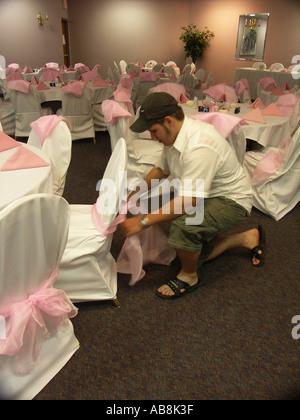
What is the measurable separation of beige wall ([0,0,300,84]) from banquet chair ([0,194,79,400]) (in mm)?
8524

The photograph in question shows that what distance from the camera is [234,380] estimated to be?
1.37 metres

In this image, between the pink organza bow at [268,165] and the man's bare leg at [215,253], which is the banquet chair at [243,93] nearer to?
the pink organza bow at [268,165]

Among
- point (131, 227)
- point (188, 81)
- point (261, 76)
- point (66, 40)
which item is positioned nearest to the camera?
point (131, 227)

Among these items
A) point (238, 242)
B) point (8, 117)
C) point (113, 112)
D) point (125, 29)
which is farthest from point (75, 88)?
point (125, 29)

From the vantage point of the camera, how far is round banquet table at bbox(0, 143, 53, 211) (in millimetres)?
1318

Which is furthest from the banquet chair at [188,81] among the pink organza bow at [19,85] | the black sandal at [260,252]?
the black sandal at [260,252]

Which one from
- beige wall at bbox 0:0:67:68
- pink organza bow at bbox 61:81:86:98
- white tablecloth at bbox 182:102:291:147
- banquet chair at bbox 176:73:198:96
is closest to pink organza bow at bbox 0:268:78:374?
white tablecloth at bbox 182:102:291:147

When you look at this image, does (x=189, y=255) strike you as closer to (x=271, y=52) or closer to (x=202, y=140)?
(x=202, y=140)

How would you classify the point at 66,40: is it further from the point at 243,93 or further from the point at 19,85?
the point at 243,93

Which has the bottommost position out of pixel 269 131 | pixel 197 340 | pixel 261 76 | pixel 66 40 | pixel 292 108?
pixel 197 340

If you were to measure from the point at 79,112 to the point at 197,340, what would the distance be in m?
3.58

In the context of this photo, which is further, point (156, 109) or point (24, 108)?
point (24, 108)

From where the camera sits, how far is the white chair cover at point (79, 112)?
4223 millimetres

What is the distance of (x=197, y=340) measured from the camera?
1.56 meters
